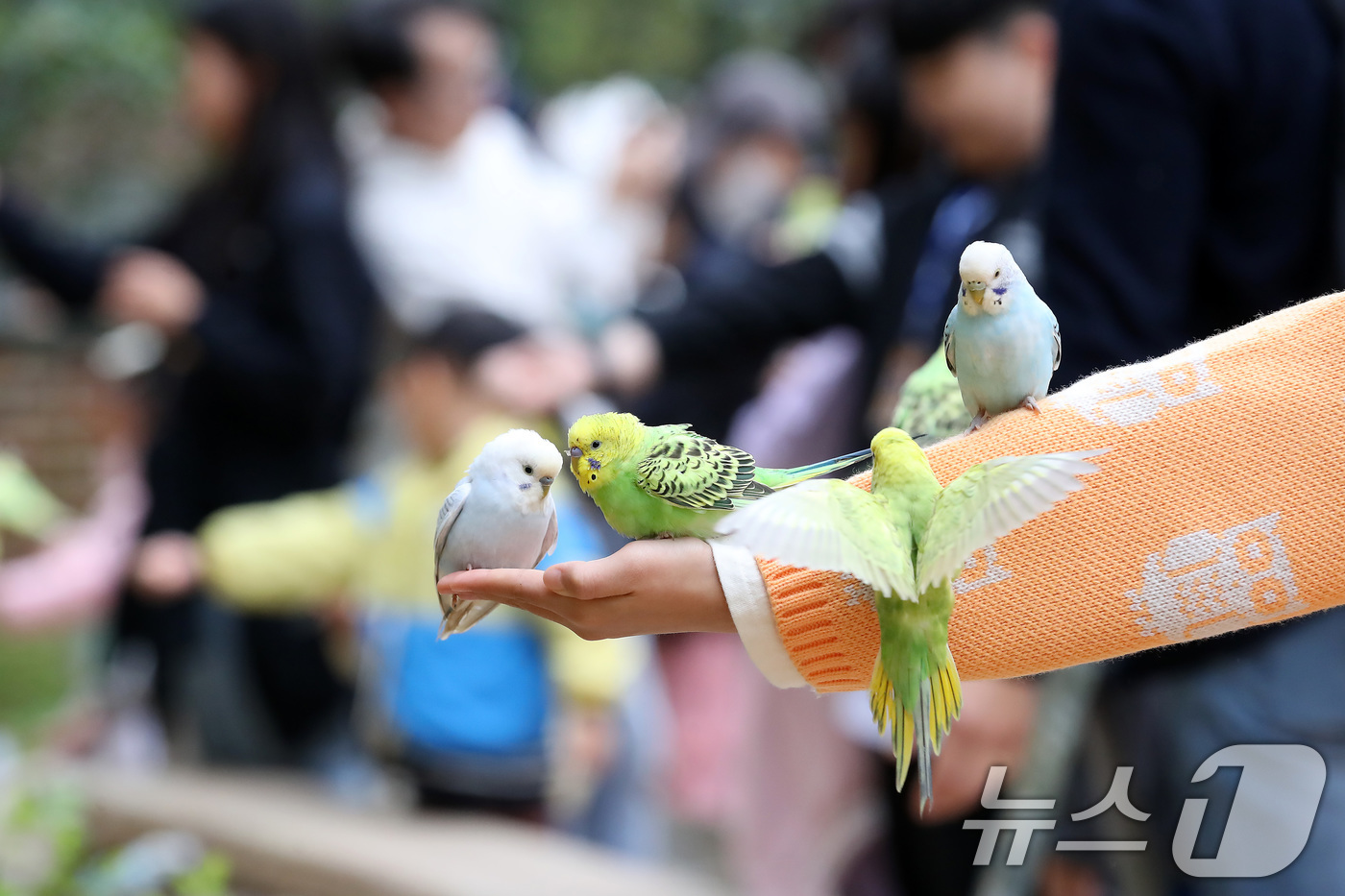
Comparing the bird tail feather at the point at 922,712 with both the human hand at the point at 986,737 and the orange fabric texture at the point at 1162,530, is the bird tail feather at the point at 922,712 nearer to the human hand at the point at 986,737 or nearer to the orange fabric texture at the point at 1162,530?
the orange fabric texture at the point at 1162,530

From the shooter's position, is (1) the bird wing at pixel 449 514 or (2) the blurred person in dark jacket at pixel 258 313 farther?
(2) the blurred person in dark jacket at pixel 258 313

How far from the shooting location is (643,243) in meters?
5.18

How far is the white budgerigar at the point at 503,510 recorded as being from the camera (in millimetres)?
1064

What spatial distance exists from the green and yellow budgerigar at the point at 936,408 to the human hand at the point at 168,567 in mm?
2004

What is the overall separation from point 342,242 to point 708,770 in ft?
6.54

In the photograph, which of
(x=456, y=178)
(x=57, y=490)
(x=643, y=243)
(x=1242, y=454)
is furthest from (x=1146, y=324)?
(x=57, y=490)

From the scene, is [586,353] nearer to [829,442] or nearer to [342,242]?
[829,442]

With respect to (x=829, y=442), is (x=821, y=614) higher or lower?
higher

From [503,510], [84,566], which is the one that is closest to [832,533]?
[503,510]

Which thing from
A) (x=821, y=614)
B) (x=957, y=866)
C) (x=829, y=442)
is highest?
(x=821, y=614)

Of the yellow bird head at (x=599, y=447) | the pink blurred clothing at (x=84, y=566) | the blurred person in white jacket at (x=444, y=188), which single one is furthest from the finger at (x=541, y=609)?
the pink blurred clothing at (x=84, y=566)

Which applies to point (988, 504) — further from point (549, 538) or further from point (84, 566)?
point (84, 566)

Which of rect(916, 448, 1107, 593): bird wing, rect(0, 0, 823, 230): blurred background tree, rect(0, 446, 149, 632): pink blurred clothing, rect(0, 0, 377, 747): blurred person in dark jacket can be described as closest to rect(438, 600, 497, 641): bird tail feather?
rect(916, 448, 1107, 593): bird wing

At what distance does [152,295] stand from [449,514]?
2.26m
